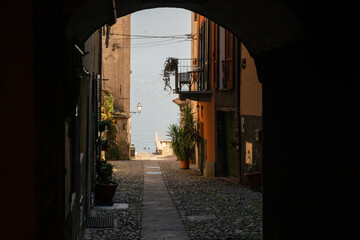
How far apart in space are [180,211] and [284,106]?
15.8 feet

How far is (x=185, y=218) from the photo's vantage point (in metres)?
7.93

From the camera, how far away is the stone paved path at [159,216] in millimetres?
6762

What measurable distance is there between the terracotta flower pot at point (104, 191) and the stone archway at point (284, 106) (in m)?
5.31

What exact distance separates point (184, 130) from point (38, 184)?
1294 centimetres

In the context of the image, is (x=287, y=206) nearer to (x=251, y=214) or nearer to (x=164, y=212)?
(x=251, y=214)

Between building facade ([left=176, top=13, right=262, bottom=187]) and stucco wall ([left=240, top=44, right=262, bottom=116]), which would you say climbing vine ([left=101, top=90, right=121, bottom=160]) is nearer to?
building facade ([left=176, top=13, right=262, bottom=187])

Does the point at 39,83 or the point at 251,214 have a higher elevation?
the point at 39,83

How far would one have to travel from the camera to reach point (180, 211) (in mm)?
8555

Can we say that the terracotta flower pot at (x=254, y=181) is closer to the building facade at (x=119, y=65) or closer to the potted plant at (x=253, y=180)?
the potted plant at (x=253, y=180)

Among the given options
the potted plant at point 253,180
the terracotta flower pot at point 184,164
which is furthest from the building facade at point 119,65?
the potted plant at point 253,180

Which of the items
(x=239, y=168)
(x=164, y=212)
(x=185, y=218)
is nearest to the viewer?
(x=185, y=218)

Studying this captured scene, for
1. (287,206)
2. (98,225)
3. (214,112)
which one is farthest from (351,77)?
(214,112)

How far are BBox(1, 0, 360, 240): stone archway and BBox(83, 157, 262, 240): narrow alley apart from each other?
259cm

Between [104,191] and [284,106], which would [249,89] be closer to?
[104,191]
